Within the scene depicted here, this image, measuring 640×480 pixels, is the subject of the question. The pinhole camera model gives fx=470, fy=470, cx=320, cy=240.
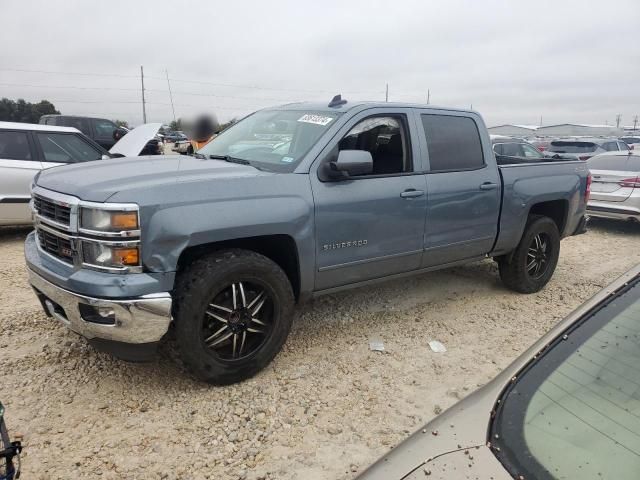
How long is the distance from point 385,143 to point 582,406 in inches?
110

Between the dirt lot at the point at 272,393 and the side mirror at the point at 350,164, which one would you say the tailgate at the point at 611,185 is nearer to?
the dirt lot at the point at 272,393

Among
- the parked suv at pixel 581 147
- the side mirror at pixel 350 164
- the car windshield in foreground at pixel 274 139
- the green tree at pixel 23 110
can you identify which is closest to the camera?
the side mirror at pixel 350 164

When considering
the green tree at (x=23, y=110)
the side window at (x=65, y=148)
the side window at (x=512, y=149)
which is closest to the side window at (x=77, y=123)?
the side window at (x=65, y=148)

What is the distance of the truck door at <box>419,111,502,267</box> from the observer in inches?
157

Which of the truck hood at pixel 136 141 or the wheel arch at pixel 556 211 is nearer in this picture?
the wheel arch at pixel 556 211

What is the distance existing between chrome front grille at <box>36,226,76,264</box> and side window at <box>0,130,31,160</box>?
13.4ft

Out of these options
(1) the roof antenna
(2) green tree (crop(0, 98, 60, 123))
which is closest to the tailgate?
(1) the roof antenna

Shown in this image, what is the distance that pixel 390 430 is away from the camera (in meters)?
2.76

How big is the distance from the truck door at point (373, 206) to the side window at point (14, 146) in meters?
5.14

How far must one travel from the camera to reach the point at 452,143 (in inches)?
166

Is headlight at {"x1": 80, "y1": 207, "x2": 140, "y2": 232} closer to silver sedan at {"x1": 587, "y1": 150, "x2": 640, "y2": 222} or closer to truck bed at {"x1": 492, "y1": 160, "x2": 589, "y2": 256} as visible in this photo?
truck bed at {"x1": 492, "y1": 160, "x2": 589, "y2": 256}

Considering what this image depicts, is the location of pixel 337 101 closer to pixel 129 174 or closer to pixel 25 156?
pixel 129 174

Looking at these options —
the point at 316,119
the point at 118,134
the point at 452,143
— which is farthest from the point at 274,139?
the point at 118,134

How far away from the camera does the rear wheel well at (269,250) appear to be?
2.98 m
